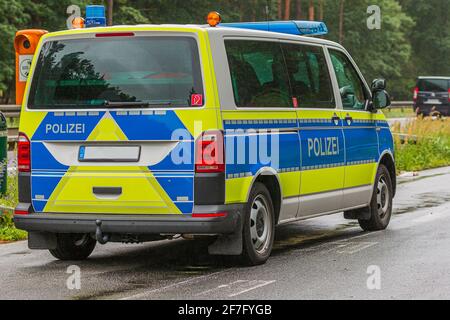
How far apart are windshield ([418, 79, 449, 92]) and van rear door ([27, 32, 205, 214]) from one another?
38.5 meters

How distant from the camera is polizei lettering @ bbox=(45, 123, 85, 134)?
8672mm

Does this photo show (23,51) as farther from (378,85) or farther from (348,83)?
(378,85)

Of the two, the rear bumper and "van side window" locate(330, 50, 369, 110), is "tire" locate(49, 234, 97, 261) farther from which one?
"van side window" locate(330, 50, 369, 110)

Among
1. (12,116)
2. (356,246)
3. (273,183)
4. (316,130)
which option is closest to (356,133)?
(316,130)

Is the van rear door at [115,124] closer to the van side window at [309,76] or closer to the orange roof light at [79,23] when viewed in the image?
the orange roof light at [79,23]

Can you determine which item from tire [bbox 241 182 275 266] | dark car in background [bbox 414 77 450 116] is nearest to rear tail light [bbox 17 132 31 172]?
tire [bbox 241 182 275 266]

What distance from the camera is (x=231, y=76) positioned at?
8.73 m

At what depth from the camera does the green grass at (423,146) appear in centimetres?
2227

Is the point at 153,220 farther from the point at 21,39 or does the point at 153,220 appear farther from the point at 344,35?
the point at 344,35

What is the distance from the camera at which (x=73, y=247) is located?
31.4 feet

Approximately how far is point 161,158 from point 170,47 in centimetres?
94

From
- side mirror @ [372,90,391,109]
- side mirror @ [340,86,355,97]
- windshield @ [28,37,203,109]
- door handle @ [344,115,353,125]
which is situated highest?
windshield @ [28,37,203,109]

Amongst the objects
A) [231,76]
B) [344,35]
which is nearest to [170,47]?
[231,76]
